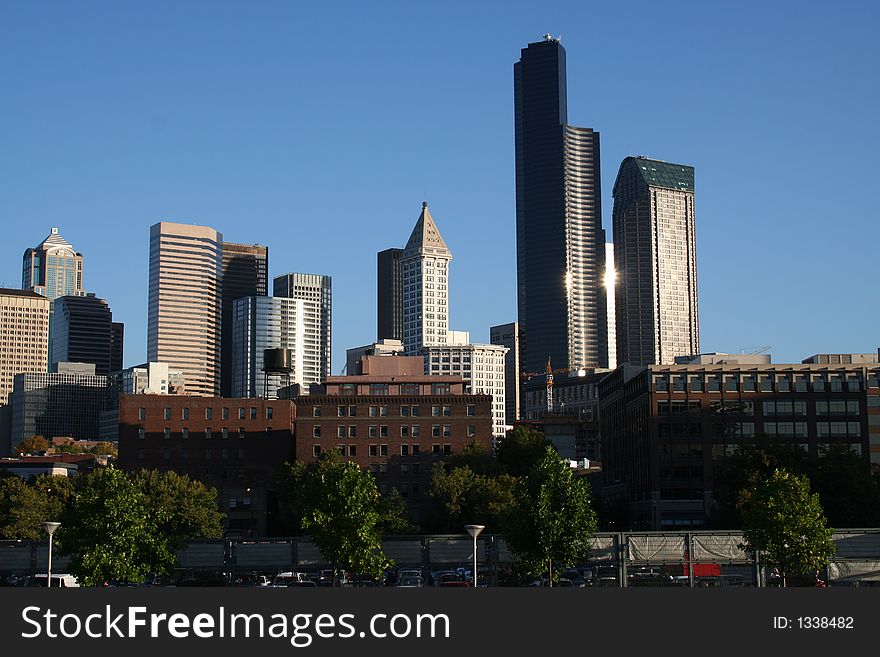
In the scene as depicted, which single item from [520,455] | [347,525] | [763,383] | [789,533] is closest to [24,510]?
[520,455]

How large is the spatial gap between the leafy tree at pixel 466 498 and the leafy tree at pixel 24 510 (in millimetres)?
46172

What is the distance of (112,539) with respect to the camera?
8200 cm

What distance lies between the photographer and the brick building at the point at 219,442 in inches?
7441

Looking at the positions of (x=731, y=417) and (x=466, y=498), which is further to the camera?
(x=731, y=417)

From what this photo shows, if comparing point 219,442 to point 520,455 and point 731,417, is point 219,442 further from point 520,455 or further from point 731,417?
point 731,417

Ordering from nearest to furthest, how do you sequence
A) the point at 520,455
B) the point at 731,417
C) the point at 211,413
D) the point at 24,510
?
1. the point at 24,510
2. the point at 731,417
3. the point at 211,413
4. the point at 520,455

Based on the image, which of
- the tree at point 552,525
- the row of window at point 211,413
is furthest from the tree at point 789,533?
the row of window at point 211,413

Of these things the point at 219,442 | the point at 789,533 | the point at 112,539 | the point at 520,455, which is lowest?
the point at 112,539

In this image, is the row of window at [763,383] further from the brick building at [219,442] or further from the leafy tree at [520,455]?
the brick building at [219,442]

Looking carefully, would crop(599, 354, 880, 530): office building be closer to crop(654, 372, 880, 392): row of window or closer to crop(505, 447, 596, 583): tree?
Result: crop(654, 372, 880, 392): row of window

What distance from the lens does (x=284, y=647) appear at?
48.6m

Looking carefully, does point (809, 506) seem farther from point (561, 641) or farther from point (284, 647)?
point (284, 647)

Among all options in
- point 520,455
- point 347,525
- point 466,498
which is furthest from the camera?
point 520,455

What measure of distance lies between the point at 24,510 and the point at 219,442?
42.3 metres
